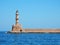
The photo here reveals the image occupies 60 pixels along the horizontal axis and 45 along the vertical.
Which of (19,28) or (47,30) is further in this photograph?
(47,30)

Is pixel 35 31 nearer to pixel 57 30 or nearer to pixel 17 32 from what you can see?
pixel 57 30

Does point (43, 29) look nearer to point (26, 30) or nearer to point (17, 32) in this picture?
point (26, 30)

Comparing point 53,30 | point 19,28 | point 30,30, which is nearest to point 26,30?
point 30,30

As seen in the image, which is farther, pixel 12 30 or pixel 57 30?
pixel 57 30

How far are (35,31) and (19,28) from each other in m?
17.0

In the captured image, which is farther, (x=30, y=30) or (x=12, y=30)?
(x=30, y=30)

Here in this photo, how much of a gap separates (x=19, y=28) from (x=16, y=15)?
3787 mm

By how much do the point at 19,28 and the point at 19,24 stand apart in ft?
6.37

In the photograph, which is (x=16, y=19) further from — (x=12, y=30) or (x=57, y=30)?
(x=57, y=30)

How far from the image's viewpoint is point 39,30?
91.0 m

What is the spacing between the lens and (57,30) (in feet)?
297

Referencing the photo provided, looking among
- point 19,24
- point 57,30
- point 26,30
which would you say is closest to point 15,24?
point 19,24

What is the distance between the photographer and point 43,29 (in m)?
91.2

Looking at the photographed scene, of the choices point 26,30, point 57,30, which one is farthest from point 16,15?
point 57,30
